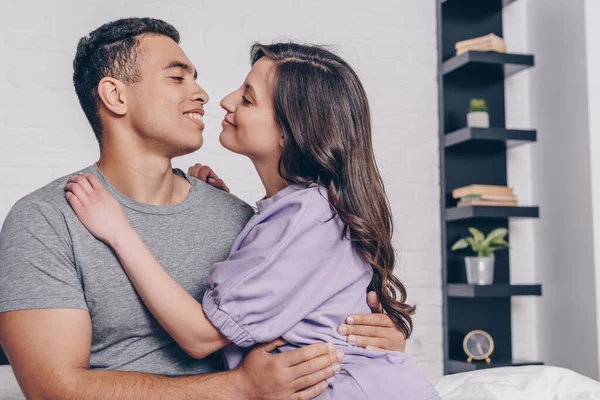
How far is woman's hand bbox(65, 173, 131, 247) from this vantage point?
1.66 meters

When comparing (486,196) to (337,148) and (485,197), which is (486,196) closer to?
(485,197)

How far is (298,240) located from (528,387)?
77cm

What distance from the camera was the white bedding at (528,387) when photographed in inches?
75.0

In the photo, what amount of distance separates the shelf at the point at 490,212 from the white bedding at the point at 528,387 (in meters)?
1.50

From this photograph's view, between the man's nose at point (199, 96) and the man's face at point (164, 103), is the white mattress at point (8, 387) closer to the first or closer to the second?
the man's face at point (164, 103)

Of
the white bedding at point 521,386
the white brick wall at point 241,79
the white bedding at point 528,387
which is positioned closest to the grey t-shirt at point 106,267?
the white bedding at point 521,386

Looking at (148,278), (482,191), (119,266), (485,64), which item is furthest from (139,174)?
(485,64)

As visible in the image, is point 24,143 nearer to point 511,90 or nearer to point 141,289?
point 141,289

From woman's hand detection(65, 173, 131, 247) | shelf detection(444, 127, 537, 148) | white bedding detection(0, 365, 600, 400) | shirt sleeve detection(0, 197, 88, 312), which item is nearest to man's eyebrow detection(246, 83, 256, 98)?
woman's hand detection(65, 173, 131, 247)

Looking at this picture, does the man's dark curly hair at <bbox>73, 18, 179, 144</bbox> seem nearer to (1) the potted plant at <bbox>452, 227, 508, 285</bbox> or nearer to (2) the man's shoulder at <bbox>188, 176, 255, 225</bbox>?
(2) the man's shoulder at <bbox>188, 176, 255, 225</bbox>

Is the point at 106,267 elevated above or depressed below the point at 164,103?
below

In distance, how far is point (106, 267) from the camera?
1697mm

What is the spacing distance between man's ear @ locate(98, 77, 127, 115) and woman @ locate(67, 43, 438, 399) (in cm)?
25

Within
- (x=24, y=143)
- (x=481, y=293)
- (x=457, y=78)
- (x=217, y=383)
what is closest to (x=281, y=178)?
(x=217, y=383)
